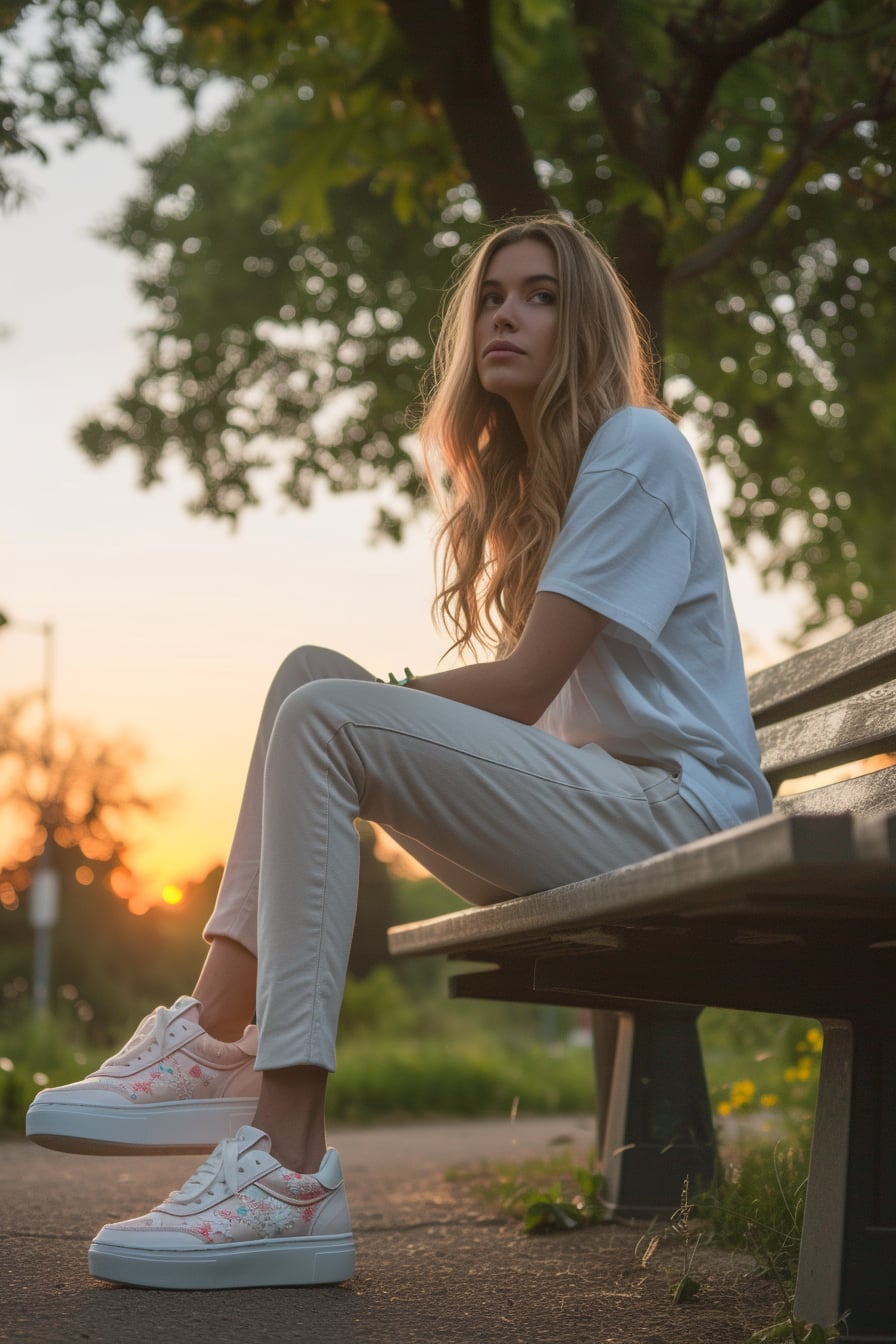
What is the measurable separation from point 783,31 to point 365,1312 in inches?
126

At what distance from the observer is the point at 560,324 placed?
2779mm

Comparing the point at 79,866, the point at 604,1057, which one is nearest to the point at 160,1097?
the point at 604,1057

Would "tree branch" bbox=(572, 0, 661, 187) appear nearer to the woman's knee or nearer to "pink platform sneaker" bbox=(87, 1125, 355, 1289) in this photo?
the woman's knee

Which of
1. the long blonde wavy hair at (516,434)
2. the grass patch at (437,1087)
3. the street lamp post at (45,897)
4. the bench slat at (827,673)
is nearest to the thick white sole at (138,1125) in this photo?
the long blonde wavy hair at (516,434)

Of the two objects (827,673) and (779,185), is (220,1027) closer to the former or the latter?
(827,673)

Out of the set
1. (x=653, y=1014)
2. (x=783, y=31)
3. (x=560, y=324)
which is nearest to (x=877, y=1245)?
(x=653, y=1014)

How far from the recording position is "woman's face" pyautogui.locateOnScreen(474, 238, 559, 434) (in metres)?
2.80

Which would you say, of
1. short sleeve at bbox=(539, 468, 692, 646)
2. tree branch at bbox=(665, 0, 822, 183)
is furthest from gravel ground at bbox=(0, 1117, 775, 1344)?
tree branch at bbox=(665, 0, 822, 183)

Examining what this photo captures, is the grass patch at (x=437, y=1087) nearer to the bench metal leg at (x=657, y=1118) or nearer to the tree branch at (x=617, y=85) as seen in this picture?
the bench metal leg at (x=657, y=1118)

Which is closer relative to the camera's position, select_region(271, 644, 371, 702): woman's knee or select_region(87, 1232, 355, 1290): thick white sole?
select_region(87, 1232, 355, 1290): thick white sole

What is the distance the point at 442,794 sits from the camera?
2.17 meters

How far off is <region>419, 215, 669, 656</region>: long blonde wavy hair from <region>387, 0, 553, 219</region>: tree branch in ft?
3.15

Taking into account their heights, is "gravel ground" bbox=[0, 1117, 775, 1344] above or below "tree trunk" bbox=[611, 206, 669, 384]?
below

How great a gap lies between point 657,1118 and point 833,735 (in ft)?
3.30
